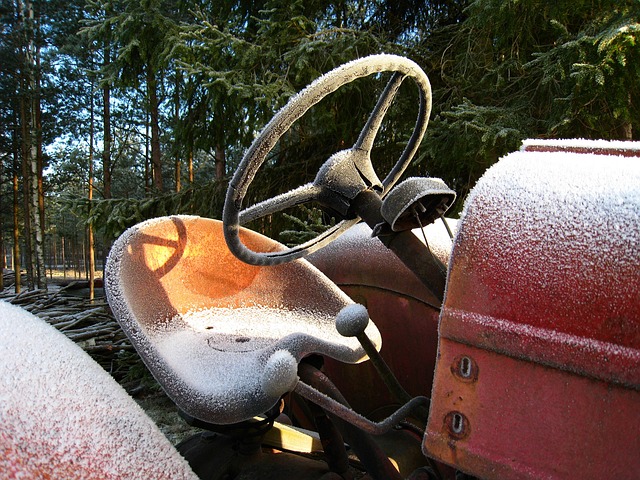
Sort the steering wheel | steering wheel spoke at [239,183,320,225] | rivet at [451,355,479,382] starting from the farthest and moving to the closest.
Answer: steering wheel spoke at [239,183,320,225]
the steering wheel
rivet at [451,355,479,382]

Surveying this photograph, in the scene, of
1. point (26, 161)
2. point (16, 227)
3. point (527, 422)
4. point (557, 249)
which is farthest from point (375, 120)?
point (16, 227)

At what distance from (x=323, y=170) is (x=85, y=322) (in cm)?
565

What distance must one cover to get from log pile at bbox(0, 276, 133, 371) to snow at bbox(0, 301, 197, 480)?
416cm

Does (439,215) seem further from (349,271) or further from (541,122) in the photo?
(541,122)

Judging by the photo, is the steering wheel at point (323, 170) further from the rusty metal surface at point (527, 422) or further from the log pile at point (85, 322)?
the log pile at point (85, 322)

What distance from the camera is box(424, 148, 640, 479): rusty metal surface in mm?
639

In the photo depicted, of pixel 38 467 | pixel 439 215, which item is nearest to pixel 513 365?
pixel 439 215

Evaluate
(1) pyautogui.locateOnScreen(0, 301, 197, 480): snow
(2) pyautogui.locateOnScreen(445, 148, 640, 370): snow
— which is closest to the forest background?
(2) pyautogui.locateOnScreen(445, 148, 640, 370): snow

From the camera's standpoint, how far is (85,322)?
6.07 meters

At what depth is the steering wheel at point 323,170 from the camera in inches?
42.4

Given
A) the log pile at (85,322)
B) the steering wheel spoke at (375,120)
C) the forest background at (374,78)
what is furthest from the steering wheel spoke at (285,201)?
the log pile at (85,322)

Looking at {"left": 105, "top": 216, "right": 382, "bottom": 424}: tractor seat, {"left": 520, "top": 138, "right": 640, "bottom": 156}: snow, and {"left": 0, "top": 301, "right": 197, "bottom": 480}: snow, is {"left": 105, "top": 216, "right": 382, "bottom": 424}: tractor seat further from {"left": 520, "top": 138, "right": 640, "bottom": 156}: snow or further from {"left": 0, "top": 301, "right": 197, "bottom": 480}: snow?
{"left": 520, "top": 138, "right": 640, "bottom": 156}: snow

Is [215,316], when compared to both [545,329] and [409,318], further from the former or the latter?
[545,329]

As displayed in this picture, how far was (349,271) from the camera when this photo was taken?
181 cm
